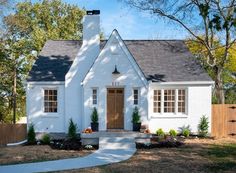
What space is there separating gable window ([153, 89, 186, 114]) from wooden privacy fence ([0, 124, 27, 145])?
28.4 ft

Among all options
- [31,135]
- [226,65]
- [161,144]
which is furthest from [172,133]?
[226,65]

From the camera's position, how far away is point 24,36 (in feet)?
128

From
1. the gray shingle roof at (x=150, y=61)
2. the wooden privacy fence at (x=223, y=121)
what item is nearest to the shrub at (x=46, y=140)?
the gray shingle roof at (x=150, y=61)

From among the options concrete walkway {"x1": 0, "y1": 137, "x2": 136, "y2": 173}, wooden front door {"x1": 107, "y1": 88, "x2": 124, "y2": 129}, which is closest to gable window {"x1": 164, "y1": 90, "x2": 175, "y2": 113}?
wooden front door {"x1": 107, "y1": 88, "x2": 124, "y2": 129}

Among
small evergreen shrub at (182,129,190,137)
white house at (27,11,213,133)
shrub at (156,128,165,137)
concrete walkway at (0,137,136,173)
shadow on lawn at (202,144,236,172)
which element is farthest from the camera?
small evergreen shrub at (182,129,190,137)

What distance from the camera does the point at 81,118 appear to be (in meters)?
21.3

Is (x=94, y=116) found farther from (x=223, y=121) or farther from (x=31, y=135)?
(x=223, y=121)

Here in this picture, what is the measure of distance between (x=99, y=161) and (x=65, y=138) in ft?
22.4

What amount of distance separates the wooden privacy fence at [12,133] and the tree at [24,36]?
946 cm

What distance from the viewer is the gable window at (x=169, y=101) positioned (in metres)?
22.0

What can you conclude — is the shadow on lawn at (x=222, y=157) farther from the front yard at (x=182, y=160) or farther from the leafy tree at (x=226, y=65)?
the leafy tree at (x=226, y=65)

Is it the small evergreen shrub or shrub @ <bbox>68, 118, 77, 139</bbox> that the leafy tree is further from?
shrub @ <bbox>68, 118, 77, 139</bbox>

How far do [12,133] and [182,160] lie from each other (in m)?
13.1

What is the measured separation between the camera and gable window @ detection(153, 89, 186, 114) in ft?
71.7
